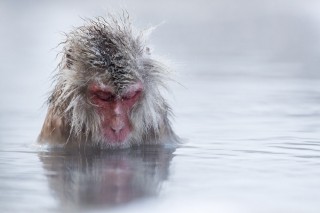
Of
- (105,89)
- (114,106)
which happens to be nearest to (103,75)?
(105,89)

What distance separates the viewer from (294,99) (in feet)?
34.6

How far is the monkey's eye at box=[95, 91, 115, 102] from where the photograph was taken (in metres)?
7.49

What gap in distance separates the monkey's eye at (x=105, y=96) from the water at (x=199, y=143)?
35 centimetres

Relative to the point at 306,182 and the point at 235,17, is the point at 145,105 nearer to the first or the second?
the point at 306,182

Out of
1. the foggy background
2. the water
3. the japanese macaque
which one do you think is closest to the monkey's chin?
the japanese macaque

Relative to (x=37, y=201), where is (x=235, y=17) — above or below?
above

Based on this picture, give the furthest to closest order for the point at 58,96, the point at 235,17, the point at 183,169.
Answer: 1. the point at 235,17
2. the point at 58,96
3. the point at 183,169

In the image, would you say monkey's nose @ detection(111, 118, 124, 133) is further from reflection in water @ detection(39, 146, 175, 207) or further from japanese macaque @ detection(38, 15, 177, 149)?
reflection in water @ detection(39, 146, 175, 207)

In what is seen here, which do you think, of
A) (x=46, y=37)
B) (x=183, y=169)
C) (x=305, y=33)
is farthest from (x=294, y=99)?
(x=305, y=33)

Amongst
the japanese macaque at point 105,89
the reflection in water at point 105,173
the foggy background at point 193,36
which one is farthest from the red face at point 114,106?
the foggy background at point 193,36

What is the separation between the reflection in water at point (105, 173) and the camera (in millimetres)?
5594

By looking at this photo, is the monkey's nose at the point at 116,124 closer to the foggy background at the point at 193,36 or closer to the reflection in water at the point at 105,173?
the reflection in water at the point at 105,173

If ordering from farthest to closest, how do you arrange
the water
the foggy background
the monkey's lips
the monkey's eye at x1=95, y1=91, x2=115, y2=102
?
the foggy background
the monkey's lips
the monkey's eye at x1=95, y1=91, x2=115, y2=102
the water

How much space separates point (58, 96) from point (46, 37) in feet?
29.1
